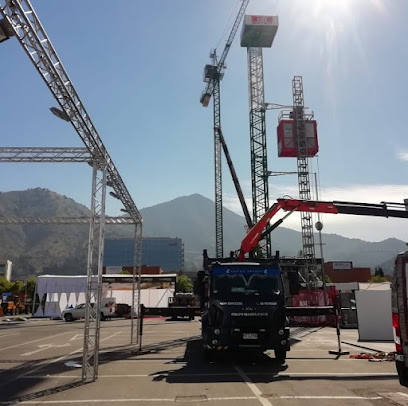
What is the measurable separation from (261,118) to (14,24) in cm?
6306

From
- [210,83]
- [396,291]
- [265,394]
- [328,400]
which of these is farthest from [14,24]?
[210,83]

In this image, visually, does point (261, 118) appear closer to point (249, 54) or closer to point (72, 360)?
point (249, 54)

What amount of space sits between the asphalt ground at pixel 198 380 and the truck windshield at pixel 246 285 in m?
2.08

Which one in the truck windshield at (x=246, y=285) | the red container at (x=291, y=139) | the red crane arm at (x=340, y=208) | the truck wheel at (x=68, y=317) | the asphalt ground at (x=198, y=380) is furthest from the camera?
the red container at (x=291, y=139)

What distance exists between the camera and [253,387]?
28.9 feet

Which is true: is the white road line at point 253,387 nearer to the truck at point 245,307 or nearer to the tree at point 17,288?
the truck at point 245,307

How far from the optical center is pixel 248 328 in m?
11.5

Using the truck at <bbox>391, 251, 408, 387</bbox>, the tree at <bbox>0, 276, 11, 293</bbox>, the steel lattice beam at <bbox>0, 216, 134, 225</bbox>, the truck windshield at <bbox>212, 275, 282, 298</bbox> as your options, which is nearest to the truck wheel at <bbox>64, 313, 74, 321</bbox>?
the steel lattice beam at <bbox>0, 216, 134, 225</bbox>


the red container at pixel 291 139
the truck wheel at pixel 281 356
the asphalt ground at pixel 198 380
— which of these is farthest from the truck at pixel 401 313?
the red container at pixel 291 139

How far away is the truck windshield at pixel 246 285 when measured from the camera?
12141 millimetres

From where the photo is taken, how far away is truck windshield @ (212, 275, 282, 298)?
12141 mm

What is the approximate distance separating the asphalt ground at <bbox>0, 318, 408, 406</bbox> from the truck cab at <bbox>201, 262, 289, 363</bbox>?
0.73m

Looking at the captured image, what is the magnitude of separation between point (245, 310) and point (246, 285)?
2.96 feet

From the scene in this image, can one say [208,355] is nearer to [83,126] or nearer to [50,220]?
[83,126]
